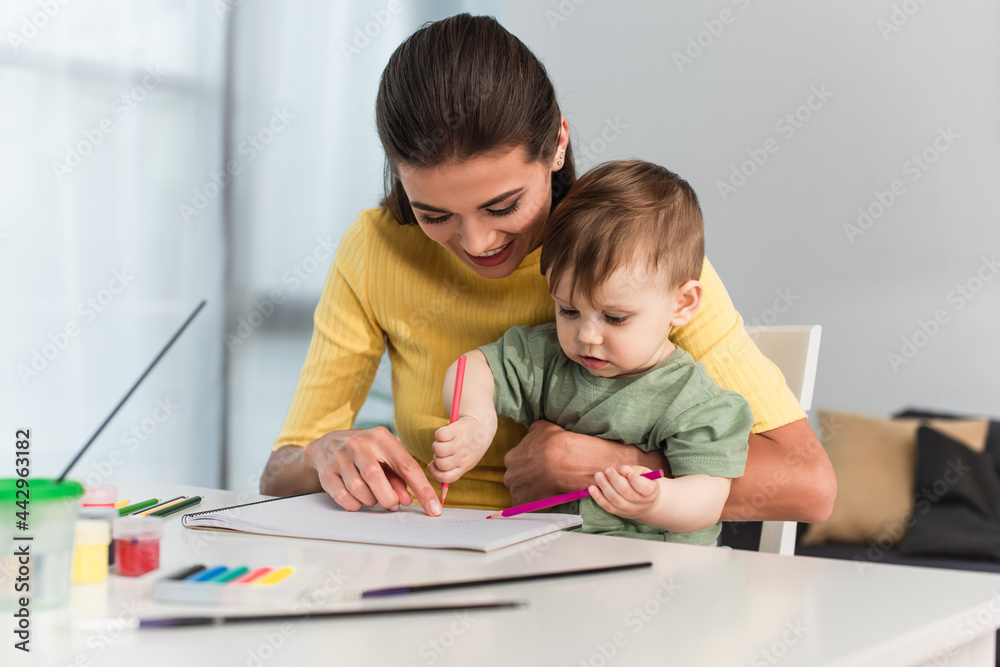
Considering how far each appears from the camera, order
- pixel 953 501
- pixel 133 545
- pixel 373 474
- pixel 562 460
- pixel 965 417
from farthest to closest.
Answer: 1. pixel 965 417
2. pixel 953 501
3. pixel 562 460
4. pixel 373 474
5. pixel 133 545

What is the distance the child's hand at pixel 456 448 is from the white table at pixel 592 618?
0.65ft

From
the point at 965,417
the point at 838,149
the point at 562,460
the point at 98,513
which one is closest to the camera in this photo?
the point at 98,513

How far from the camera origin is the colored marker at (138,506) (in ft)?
3.05

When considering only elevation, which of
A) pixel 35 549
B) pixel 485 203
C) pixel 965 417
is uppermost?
pixel 485 203

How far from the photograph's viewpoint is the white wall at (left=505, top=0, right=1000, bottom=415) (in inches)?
115

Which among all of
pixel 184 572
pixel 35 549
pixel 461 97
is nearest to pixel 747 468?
pixel 461 97

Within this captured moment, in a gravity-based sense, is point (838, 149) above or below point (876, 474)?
above

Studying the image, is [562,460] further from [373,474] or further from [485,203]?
[485,203]

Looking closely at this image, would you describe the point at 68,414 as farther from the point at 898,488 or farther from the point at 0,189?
the point at 898,488

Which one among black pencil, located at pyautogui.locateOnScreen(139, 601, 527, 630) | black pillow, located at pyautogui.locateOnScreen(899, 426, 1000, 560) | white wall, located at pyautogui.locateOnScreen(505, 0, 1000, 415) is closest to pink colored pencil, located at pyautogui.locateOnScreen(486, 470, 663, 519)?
black pencil, located at pyautogui.locateOnScreen(139, 601, 527, 630)

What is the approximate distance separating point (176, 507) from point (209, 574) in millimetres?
386

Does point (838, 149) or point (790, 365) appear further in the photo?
point (838, 149)

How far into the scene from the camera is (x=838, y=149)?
10.1 ft

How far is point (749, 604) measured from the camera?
596 mm
